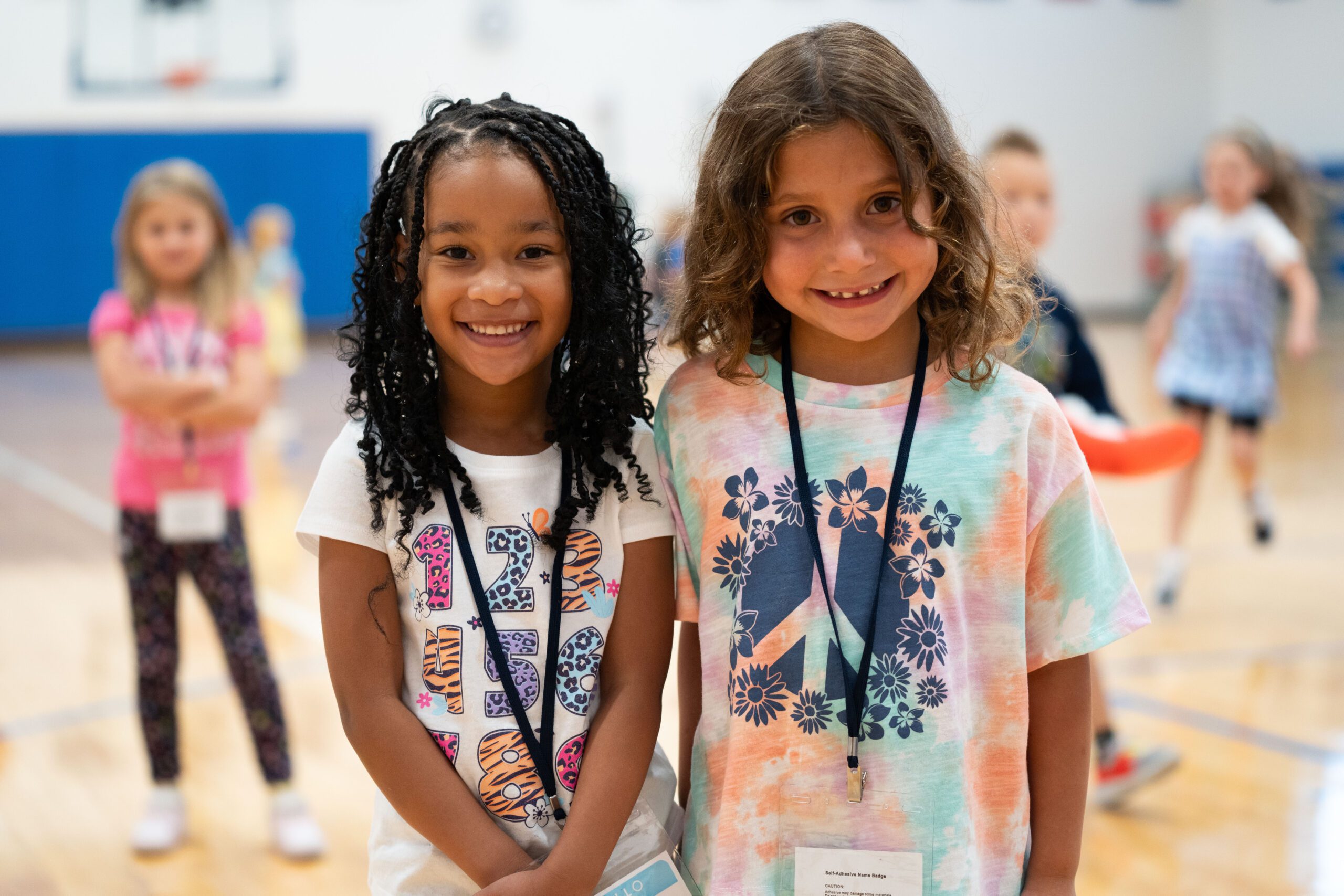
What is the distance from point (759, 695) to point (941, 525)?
0.25m

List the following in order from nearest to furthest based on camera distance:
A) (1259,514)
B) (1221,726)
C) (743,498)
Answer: (743,498) < (1221,726) < (1259,514)

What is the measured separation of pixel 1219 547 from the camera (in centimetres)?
556

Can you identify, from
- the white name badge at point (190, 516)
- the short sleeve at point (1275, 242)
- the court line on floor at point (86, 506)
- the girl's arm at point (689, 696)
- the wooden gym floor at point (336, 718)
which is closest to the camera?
the girl's arm at point (689, 696)

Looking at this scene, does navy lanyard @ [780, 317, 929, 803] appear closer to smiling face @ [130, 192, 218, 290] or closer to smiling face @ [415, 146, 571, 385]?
smiling face @ [415, 146, 571, 385]

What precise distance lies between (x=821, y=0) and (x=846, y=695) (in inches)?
571

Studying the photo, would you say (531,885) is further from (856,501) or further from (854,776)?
(856,501)

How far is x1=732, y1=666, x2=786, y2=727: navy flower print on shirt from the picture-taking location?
A: 51.2 inches

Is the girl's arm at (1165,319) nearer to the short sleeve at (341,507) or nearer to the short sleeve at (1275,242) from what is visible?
the short sleeve at (1275,242)

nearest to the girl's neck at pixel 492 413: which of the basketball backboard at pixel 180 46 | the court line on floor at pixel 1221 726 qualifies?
the court line on floor at pixel 1221 726

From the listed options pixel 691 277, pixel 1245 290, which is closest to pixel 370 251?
pixel 691 277

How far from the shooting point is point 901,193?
1.29m

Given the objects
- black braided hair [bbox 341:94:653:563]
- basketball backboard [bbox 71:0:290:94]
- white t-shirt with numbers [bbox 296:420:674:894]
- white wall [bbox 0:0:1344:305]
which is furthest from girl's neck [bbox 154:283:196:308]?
basketball backboard [bbox 71:0:290:94]

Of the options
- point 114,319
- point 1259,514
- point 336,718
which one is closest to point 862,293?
point 114,319

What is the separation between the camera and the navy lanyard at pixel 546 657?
1311 millimetres
